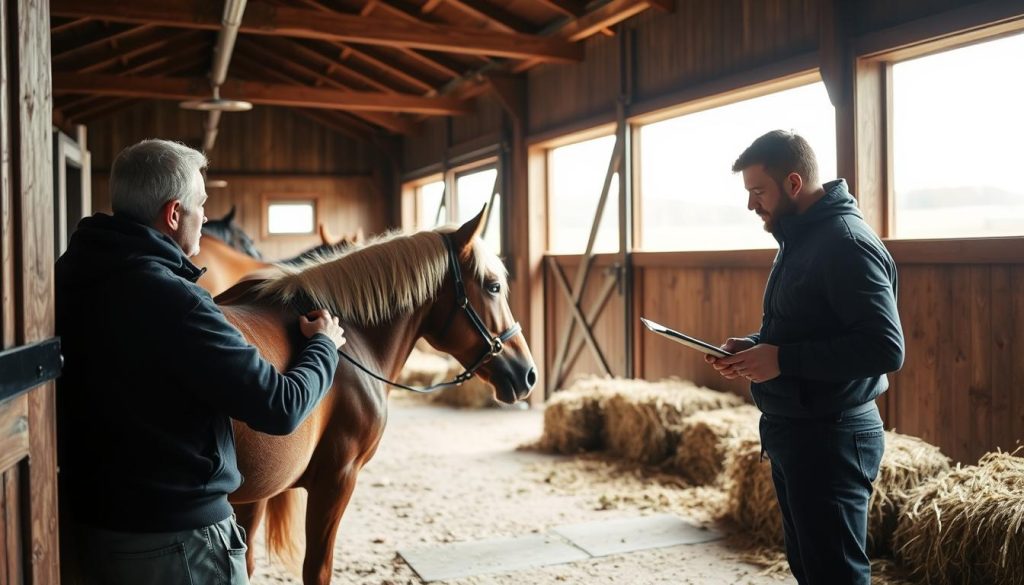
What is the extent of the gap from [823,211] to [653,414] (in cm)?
335

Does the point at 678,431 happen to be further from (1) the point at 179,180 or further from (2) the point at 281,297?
(1) the point at 179,180

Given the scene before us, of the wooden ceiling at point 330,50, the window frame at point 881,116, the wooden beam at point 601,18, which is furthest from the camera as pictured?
the wooden ceiling at point 330,50

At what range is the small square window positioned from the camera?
40.7 ft

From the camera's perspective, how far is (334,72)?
10.4m

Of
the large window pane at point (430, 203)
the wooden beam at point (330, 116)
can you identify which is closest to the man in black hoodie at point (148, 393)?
the large window pane at point (430, 203)

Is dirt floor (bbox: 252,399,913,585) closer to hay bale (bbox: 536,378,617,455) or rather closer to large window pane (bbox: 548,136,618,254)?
hay bale (bbox: 536,378,617,455)

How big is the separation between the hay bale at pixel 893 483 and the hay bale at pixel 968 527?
3.0 inches

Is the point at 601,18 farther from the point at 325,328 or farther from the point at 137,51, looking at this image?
the point at 137,51

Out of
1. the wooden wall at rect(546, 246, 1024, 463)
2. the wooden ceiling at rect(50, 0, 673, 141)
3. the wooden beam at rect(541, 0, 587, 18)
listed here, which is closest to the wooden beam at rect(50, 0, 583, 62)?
the wooden ceiling at rect(50, 0, 673, 141)

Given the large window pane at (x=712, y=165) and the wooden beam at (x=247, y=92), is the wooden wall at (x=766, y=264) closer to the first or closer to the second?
the large window pane at (x=712, y=165)

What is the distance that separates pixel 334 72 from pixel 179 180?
9.51m

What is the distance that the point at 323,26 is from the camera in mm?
6094

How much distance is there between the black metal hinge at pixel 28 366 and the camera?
1.13 meters

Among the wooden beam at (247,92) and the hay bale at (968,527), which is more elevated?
the wooden beam at (247,92)
